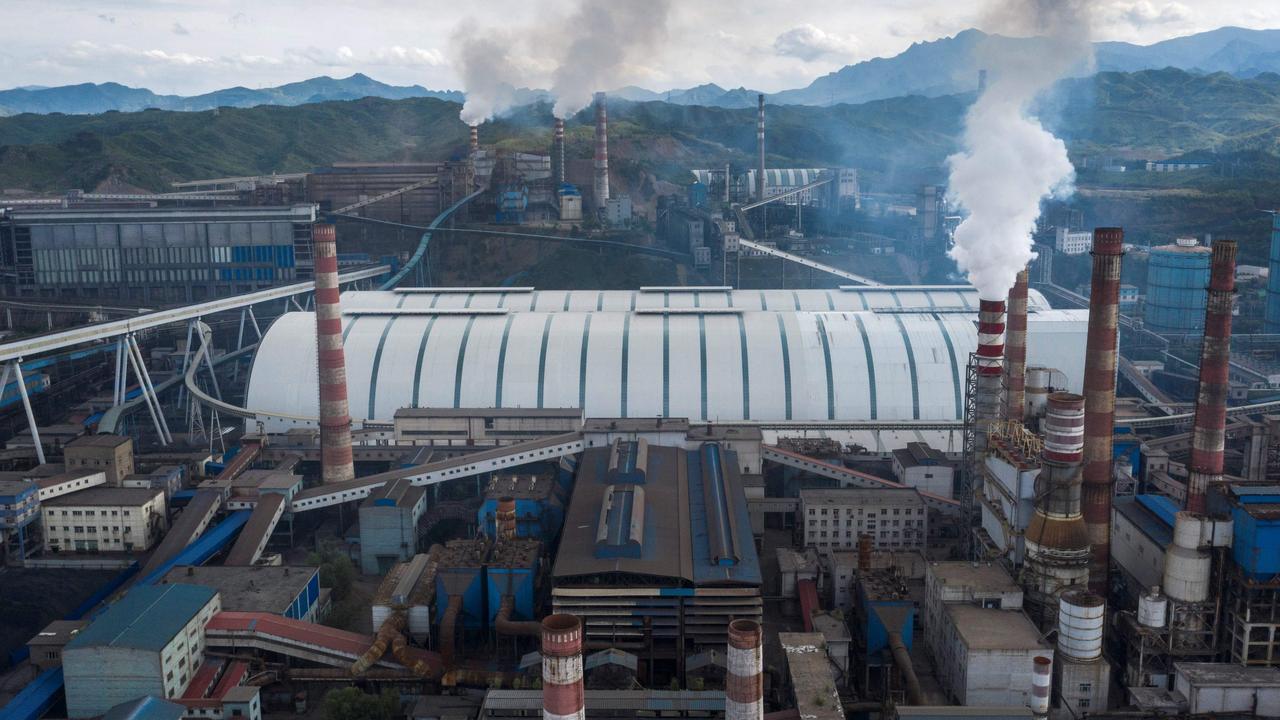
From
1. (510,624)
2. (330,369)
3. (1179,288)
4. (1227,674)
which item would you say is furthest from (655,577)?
(1179,288)

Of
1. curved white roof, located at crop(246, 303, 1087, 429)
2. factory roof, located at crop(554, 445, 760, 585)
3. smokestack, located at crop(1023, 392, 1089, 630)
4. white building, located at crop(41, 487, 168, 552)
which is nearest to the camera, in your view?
factory roof, located at crop(554, 445, 760, 585)

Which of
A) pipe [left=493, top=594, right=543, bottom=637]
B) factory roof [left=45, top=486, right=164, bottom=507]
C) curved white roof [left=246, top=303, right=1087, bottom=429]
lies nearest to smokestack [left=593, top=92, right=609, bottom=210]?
curved white roof [left=246, top=303, right=1087, bottom=429]

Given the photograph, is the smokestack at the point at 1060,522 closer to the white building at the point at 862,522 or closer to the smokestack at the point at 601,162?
the white building at the point at 862,522

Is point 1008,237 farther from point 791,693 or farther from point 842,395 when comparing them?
point 791,693

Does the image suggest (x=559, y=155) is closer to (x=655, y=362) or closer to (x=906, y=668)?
(x=655, y=362)

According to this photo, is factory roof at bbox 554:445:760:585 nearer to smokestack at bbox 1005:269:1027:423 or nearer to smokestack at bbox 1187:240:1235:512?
smokestack at bbox 1005:269:1027:423

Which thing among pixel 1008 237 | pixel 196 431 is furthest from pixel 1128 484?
pixel 196 431

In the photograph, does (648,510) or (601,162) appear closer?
(648,510)
